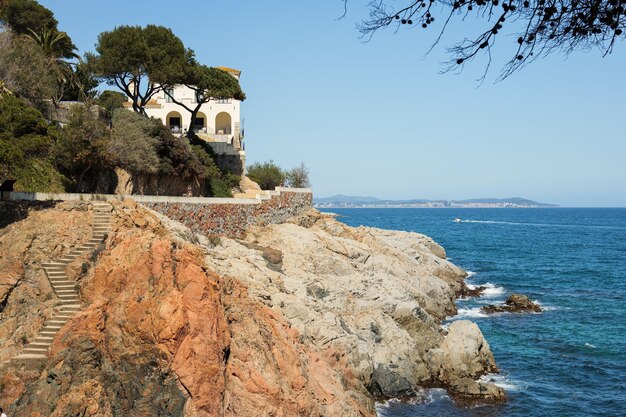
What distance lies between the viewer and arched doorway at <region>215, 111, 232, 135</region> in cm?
6297

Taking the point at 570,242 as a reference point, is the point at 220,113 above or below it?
above

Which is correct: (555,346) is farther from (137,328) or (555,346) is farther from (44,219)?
(44,219)

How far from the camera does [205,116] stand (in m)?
62.7

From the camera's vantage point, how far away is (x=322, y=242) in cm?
4172

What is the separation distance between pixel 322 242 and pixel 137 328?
22521 mm

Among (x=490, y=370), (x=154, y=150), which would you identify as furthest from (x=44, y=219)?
(x=490, y=370)

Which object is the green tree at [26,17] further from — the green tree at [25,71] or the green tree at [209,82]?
the green tree at [209,82]

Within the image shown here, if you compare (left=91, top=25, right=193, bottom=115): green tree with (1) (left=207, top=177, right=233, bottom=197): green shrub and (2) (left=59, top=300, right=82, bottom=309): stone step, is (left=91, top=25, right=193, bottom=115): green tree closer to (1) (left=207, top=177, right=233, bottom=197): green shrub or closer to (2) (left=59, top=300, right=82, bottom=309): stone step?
(1) (left=207, top=177, right=233, bottom=197): green shrub

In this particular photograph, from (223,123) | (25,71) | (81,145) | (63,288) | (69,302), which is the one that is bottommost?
(69,302)

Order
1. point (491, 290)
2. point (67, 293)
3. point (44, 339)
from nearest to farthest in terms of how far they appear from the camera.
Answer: point (44, 339)
point (67, 293)
point (491, 290)

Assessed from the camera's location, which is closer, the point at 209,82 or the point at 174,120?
the point at 209,82

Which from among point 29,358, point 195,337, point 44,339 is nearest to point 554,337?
point 195,337

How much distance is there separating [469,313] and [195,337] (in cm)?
2998

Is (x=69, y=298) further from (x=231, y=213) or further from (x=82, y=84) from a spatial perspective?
(x=82, y=84)
